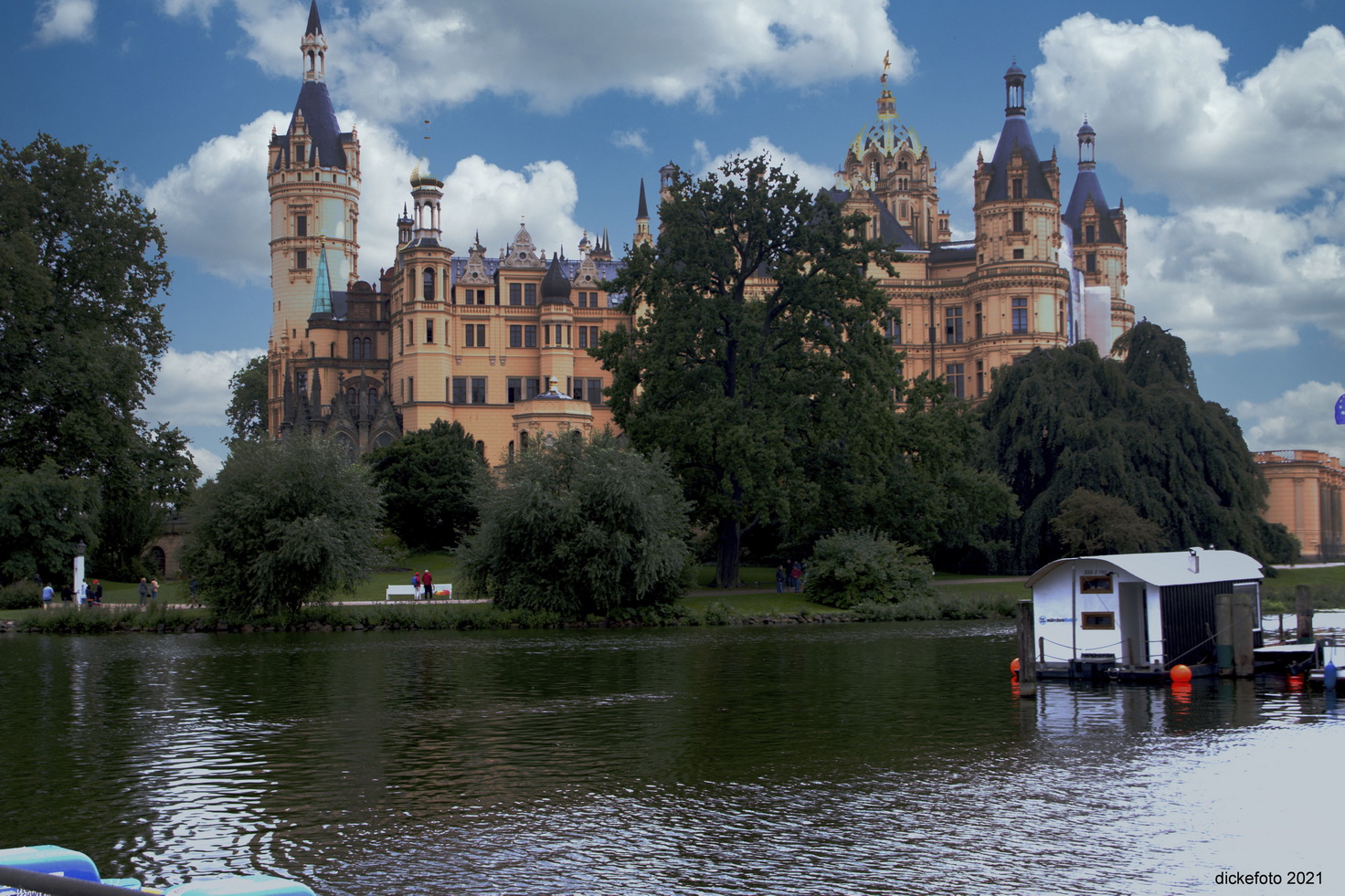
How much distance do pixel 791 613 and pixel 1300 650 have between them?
1841cm

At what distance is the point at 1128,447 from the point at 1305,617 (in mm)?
25240

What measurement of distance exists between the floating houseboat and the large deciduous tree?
32.5m

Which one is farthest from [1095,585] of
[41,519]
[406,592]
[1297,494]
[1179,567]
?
[1297,494]

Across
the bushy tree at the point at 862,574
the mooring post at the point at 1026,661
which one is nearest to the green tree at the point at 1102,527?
the bushy tree at the point at 862,574

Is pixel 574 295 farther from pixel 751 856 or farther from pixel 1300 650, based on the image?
pixel 751 856

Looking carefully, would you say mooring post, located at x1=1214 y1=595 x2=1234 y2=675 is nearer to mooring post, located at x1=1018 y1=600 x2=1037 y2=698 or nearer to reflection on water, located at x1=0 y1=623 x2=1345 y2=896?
reflection on water, located at x1=0 y1=623 x2=1345 y2=896

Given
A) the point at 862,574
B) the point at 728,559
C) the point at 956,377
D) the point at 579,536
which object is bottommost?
the point at 862,574

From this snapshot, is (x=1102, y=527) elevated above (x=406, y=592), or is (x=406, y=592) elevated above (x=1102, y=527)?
(x=1102, y=527)

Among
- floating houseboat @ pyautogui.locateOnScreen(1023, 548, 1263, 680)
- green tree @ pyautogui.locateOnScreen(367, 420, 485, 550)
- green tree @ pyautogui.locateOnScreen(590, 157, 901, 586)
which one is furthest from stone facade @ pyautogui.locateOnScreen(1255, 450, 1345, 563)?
floating houseboat @ pyautogui.locateOnScreen(1023, 548, 1263, 680)

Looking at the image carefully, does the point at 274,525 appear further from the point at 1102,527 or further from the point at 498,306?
the point at 498,306

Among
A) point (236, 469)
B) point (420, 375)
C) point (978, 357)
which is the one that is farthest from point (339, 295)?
point (236, 469)

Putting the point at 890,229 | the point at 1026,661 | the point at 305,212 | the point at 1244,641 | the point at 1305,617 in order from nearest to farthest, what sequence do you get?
the point at 1026,661, the point at 1244,641, the point at 1305,617, the point at 890,229, the point at 305,212

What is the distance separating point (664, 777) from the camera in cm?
1538

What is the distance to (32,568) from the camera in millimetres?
44812
